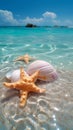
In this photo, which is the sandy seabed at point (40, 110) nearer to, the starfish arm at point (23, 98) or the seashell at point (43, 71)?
the starfish arm at point (23, 98)

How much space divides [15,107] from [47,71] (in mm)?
1244

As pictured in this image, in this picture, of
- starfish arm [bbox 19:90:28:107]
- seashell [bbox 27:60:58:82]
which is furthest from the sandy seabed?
seashell [bbox 27:60:58:82]

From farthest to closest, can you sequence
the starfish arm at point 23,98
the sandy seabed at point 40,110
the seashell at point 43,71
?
the seashell at point 43,71 → the starfish arm at point 23,98 → the sandy seabed at point 40,110

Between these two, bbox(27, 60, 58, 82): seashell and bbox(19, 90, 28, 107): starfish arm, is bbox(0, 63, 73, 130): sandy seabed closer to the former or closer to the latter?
bbox(19, 90, 28, 107): starfish arm

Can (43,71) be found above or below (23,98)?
above

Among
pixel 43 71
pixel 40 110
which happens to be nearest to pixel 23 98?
pixel 40 110

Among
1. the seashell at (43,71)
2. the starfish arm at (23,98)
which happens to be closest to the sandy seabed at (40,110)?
the starfish arm at (23,98)

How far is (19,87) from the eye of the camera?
133 inches

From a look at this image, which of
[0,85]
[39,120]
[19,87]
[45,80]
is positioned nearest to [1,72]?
[0,85]

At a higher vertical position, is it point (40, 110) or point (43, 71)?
point (43, 71)

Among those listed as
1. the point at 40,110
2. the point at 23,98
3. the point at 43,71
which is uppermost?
the point at 43,71

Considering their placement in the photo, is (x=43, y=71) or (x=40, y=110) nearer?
(x=40, y=110)

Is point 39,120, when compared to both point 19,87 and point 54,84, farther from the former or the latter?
point 54,84

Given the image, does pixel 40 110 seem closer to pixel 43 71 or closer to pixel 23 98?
pixel 23 98
